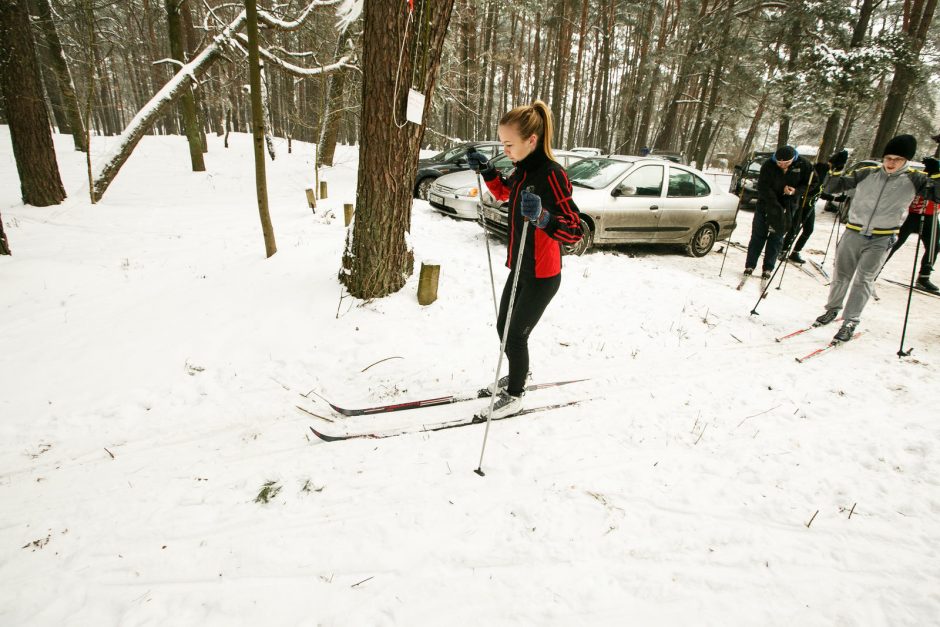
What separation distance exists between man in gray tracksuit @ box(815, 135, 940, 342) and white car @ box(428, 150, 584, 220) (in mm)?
4512

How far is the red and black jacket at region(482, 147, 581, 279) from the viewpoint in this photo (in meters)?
2.41

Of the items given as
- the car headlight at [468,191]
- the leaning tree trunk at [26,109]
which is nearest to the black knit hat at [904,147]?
the car headlight at [468,191]

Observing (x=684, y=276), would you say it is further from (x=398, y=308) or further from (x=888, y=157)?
(x=398, y=308)

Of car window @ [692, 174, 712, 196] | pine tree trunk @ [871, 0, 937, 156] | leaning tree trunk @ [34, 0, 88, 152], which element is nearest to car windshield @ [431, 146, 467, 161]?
Answer: car window @ [692, 174, 712, 196]

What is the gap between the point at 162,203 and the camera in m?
9.64

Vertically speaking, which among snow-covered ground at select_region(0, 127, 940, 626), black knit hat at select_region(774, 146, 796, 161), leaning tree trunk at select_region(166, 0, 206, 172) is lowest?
snow-covered ground at select_region(0, 127, 940, 626)

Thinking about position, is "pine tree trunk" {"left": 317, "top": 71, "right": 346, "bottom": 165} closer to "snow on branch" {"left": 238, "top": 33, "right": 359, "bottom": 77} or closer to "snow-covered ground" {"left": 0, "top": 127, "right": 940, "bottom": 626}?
"snow on branch" {"left": 238, "top": 33, "right": 359, "bottom": 77}

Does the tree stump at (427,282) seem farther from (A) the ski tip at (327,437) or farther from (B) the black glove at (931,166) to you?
(B) the black glove at (931,166)

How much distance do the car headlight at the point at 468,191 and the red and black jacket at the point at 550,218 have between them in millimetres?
5075

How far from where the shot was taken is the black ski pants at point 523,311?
2.74 meters

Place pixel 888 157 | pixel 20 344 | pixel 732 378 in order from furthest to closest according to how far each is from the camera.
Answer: pixel 888 157 < pixel 732 378 < pixel 20 344

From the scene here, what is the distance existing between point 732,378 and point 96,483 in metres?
5.11

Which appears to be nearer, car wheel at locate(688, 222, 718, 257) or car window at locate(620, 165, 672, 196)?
car window at locate(620, 165, 672, 196)

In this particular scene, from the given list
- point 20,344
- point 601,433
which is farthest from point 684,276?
point 20,344
